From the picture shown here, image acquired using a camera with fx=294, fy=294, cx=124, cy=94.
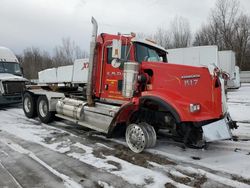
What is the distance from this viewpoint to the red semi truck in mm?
5582

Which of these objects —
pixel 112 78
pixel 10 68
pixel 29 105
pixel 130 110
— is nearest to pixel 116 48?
pixel 112 78

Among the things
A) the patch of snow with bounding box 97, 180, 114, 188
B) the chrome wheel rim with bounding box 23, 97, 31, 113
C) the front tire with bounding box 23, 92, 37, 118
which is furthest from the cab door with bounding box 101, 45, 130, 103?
the chrome wheel rim with bounding box 23, 97, 31, 113

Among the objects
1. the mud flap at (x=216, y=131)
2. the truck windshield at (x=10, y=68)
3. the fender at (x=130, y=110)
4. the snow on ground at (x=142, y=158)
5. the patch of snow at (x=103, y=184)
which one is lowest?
the patch of snow at (x=103, y=184)

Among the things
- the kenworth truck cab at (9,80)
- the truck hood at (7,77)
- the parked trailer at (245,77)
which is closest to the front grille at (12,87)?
the kenworth truck cab at (9,80)

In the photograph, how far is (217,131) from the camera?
5645mm

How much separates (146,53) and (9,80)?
8.62 meters

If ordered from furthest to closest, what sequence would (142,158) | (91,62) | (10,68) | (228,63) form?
(228,63), (10,68), (91,62), (142,158)

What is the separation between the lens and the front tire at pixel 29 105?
35.3 feet

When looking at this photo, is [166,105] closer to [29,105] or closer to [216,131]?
[216,131]

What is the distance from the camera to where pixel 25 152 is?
643cm

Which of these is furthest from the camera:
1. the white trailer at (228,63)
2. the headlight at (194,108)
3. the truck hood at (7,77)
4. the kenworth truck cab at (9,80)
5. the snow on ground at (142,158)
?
the white trailer at (228,63)

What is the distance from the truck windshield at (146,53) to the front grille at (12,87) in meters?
8.50

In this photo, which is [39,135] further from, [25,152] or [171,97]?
A: [171,97]

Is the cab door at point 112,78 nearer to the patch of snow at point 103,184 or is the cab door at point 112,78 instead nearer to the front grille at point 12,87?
the patch of snow at point 103,184
